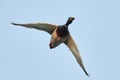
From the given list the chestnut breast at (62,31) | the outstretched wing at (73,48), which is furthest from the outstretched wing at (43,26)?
the outstretched wing at (73,48)

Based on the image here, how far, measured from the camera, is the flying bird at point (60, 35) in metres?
38.8

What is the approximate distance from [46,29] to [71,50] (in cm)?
186

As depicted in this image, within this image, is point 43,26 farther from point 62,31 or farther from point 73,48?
point 73,48

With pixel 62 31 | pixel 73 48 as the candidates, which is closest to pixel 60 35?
pixel 62 31

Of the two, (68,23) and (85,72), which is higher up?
(68,23)

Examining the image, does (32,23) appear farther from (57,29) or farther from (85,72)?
(85,72)

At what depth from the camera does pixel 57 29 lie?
39094mm

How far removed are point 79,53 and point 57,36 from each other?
187cm

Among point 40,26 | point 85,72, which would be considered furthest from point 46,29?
point 85,72

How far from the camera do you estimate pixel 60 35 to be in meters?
39.0

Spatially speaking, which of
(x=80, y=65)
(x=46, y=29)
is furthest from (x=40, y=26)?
(x=80, y=65)

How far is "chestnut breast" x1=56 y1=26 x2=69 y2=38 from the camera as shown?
38719mm

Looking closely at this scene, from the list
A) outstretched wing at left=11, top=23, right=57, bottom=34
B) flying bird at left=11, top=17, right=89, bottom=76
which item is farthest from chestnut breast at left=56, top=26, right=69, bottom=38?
outstretched wing at left=11, top=23, right=57, bottom=34

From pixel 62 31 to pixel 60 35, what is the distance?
0.31 metres
